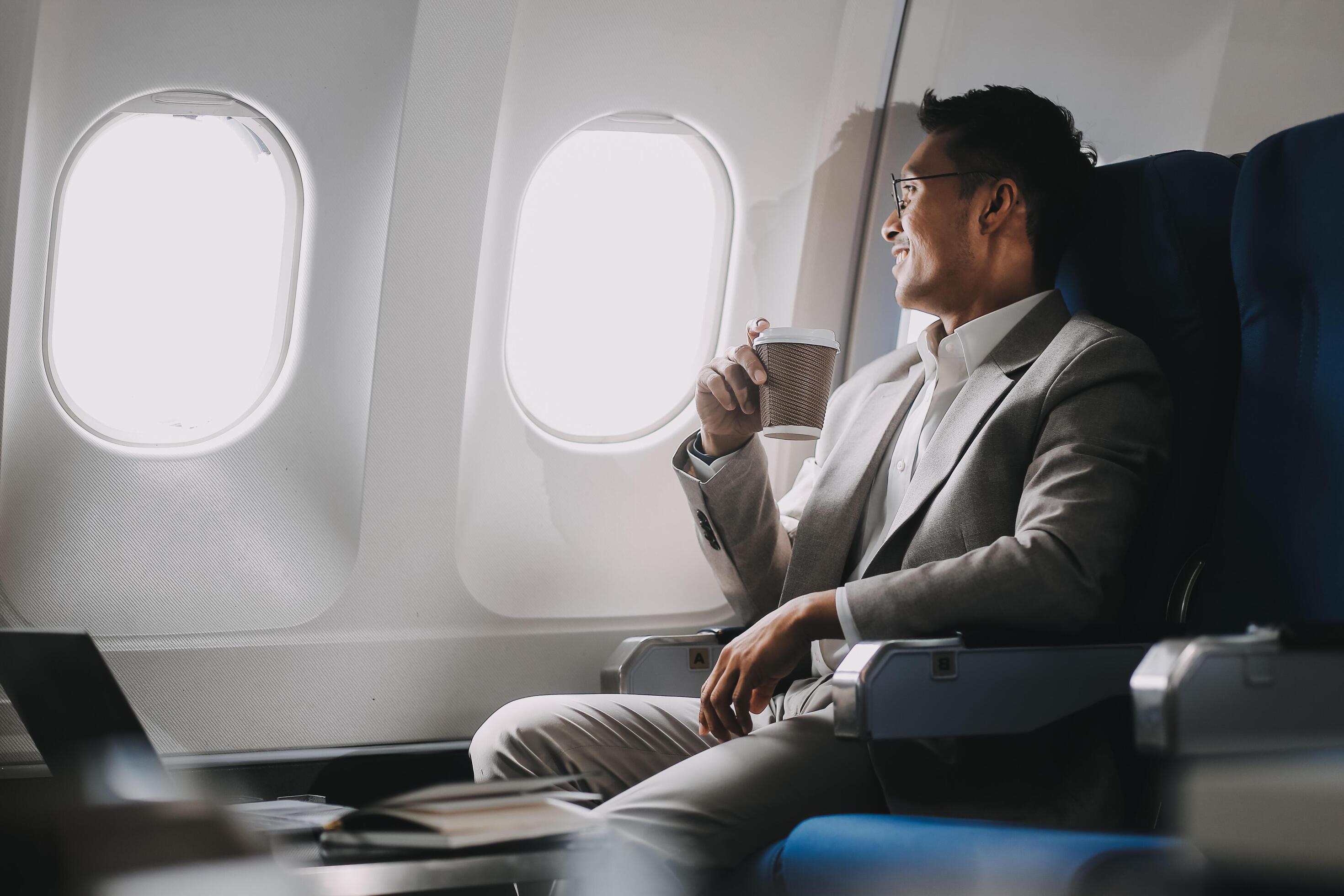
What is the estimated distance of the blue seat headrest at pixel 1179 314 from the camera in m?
1.64

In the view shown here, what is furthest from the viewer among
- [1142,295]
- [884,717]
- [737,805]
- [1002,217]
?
[1002,217]

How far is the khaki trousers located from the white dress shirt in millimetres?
241

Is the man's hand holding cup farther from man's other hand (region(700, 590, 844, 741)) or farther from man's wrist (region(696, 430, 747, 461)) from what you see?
man's other hand (region(700, 590, 844, 741))

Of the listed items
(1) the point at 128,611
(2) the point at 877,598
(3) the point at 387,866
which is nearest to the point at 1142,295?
(2) the point at 877,598

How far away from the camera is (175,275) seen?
265 centimetres

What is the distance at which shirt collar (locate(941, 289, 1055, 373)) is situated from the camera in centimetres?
192

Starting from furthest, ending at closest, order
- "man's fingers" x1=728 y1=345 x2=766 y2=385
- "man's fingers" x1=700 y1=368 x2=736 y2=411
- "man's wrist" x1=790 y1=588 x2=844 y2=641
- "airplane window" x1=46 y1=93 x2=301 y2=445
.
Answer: "airplane window" x1=46 y1=93 x2=301 y2=445
"man's fingers" x1=700 y1=368 x2=736 y2=411
"man's fingers" x1=728 y1=345 x2=766 y2=385
"man's wrist" x1=790 y1=588 x2=844 y2=641

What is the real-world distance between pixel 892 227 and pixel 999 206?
0.72 feet

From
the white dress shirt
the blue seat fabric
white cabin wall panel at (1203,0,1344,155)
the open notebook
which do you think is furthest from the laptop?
white cabin wall panel at (1203,0,1344,155)

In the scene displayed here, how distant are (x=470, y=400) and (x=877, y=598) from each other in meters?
1.39

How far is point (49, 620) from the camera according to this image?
7.98 ft

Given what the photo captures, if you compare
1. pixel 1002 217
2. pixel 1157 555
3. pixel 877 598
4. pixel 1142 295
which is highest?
pixel 1002 217

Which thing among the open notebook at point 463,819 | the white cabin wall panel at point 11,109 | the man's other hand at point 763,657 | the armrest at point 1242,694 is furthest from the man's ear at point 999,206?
the white cabin wall panel at point 11,109

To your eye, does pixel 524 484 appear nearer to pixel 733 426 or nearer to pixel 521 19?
pixel 733 426
